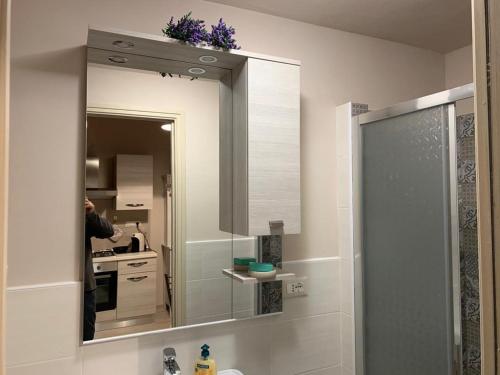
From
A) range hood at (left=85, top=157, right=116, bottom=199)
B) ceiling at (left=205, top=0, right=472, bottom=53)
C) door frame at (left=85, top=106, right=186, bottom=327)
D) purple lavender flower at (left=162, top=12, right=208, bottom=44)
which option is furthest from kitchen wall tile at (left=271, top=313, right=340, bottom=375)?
ceiling at (left=205, top=0, right=472, bottom=53)

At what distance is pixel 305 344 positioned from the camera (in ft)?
5.47

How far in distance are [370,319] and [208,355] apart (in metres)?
0.78

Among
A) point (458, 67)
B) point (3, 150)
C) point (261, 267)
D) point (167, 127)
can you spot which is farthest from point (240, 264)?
point (458, 67)

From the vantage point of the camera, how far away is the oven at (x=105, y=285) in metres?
1.32

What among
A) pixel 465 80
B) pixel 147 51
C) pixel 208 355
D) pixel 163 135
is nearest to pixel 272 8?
pixel 147 51

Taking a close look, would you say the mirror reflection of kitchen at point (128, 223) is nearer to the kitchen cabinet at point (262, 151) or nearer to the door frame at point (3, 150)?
the kitchen cabinet at point (262, 151)

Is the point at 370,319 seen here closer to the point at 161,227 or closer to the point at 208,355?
the point at 208,355

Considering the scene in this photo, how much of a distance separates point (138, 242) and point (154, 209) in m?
0.14

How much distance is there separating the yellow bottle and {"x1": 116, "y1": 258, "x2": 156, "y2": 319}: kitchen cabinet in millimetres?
248

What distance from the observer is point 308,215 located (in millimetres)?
1719

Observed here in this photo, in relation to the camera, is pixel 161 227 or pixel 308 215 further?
pixel 308 215

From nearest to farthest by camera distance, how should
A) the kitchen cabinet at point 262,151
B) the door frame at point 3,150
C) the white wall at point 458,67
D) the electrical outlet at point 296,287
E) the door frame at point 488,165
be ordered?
1. the door frame at point 488,165
2. the door frame at point 3,150
3. the kitchen cabinet at point 262,151
4. the electrical outlet at point 296,287
5. the white wall at point 458,67

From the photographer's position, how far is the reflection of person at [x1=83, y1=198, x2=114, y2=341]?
1.29m

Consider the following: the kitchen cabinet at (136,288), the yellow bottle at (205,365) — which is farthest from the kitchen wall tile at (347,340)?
the kitchen cabinet at (136,288)
